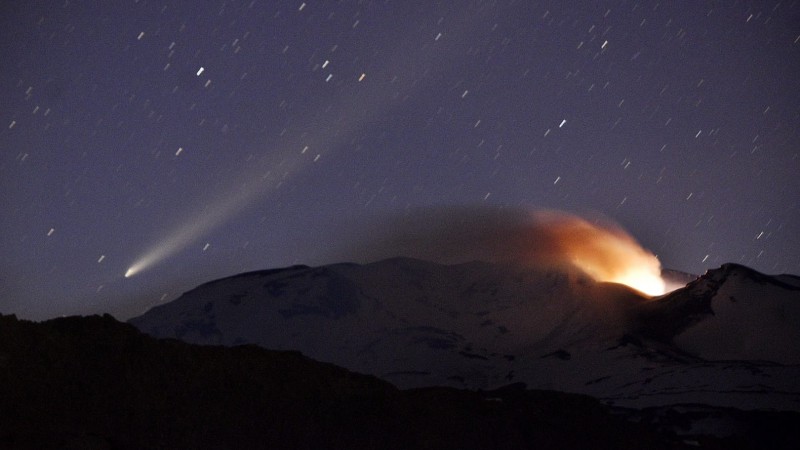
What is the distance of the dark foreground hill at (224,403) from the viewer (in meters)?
34.7

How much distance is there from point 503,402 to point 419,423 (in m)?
8.59

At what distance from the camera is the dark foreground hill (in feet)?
114

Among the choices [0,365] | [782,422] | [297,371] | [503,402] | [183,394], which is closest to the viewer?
[0,365]

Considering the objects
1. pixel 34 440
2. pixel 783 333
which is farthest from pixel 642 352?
pixel 34 440

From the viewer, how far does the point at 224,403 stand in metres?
38.8

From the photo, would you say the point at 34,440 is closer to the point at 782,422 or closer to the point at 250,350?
the point at 250,350

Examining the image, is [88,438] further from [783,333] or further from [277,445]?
[783,333]

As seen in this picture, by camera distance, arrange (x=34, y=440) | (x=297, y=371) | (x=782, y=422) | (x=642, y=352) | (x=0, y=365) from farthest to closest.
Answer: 1. (x=642, y=352)
2. (x=782, y=422)
3. (x=297, y=371)
4. (x=0, y=365)
5. (x=34, y=440)

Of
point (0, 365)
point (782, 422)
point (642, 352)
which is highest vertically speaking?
point (0, 365)

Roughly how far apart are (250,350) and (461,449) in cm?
1396

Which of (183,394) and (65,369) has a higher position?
(65,369)

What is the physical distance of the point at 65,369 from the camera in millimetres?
37062

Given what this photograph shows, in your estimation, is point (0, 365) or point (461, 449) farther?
point (461, 449)

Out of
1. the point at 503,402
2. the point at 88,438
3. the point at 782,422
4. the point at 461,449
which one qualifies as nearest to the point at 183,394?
the point at 88,438
